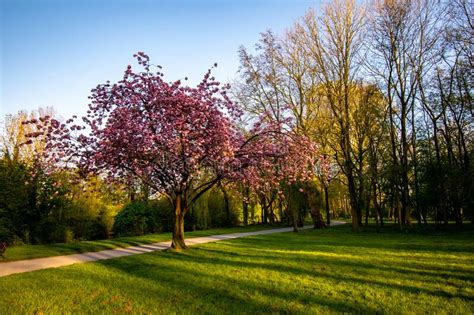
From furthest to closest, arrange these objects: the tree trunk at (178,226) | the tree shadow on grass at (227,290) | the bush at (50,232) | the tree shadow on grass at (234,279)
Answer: the bush at (50,232) < the tree trunk at (178,226) < the tree shadow on grass at (234,279) < the tree shadow on grass at (227,290)

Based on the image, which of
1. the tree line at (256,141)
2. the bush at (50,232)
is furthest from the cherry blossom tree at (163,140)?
the bush at (50,232)

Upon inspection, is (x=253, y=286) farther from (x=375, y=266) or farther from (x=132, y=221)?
(x=132, y=221)

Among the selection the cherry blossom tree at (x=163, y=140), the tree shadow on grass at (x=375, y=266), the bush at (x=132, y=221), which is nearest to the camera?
the tree shadow on grass at (x=375, y=266)

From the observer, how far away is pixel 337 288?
5.78 metres

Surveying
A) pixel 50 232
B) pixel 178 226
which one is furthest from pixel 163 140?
pixel 50 232

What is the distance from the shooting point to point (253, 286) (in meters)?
5.97

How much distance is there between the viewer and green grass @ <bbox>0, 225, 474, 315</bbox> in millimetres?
4812

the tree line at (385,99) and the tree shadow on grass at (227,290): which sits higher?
the tree line at (385,99)

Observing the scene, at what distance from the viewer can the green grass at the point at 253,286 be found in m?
4.81

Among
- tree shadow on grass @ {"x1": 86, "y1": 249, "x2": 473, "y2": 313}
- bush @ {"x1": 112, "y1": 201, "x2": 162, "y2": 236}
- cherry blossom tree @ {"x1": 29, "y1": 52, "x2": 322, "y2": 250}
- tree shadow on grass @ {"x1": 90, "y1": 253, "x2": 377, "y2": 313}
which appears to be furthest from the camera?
bush @ {"x1": 112, "y1": 201, "x2": 162, "y2": 236}

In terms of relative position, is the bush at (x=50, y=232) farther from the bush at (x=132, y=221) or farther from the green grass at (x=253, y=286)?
the green grass at (x=253, y=286)

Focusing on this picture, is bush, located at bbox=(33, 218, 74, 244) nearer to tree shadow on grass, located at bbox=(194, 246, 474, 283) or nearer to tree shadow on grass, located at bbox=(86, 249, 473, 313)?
tree shadow on grass, located at bbox=(86, 249, 473, 313)

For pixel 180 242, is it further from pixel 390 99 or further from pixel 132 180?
pixel 390 99

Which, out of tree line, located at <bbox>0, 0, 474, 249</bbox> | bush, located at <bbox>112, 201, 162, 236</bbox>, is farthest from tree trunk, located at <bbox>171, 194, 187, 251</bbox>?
bush, located at <bbox>112, 201, 162, 236</bbox>
